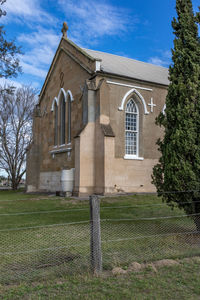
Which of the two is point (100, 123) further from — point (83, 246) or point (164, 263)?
point (164, 263)

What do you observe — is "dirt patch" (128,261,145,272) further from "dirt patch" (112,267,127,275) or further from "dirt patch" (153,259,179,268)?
"dirt patch" (153,259,179,268)

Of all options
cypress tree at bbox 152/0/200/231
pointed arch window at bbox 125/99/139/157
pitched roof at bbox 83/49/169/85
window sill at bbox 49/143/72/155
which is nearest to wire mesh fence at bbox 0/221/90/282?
cypress tree at bbox 152/0/200/231

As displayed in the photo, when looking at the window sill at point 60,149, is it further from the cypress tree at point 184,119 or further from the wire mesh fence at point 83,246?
the cypress tree at point 184,119

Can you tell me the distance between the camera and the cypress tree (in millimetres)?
7855

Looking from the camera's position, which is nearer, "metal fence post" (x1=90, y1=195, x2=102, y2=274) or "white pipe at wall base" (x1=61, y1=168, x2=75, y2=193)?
"metal fence post" (x1=90, y1=195, x2=102, y2=274)

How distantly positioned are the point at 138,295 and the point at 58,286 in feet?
4.12

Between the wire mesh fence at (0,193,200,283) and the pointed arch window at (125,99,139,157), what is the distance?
33.0ft

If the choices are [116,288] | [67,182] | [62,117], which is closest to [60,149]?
[62,117]

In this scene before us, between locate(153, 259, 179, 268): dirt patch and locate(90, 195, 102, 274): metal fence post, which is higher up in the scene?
locate(90, 195, 102, 274): metal fence post

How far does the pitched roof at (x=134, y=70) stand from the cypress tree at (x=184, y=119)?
10964 millimetres

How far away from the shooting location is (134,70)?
23125 millimetres

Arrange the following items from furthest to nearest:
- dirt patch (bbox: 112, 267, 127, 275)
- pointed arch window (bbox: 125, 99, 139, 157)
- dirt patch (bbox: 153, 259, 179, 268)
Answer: pointed arch window (bbox: 125, 99, 139, 157) → dirt patch (bbox: 153, 259, 179, 268) → dirt patch (bbox: 112, 267, 127, 275)

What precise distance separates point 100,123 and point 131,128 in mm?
2982

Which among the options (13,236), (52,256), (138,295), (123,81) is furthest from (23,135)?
(138,295)
